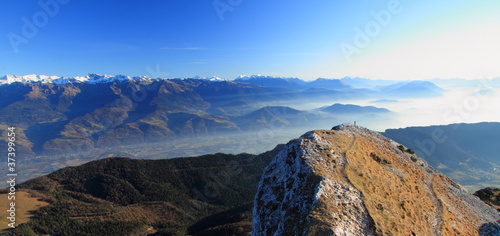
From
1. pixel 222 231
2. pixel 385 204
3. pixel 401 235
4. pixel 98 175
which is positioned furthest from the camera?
pixel 98 175

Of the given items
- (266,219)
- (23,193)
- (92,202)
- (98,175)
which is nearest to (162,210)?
(92,202)

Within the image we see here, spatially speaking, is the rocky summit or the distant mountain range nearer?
the rocky summit

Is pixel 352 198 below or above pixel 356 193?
below

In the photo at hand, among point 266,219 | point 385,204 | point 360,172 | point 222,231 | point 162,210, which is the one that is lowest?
point 162,210

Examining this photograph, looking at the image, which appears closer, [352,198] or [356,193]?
[352,198]

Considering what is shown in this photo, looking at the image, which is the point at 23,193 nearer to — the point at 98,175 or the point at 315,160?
the point at 98,175

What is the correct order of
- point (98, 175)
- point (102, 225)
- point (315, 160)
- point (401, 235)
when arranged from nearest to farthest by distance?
1. point (401, 235)
2. point (315, 160)
3. point (102, 225)
4. point (98, 175)

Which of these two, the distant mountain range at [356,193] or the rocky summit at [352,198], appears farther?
the distant mountain range at [356,193]

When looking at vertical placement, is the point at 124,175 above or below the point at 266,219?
below
